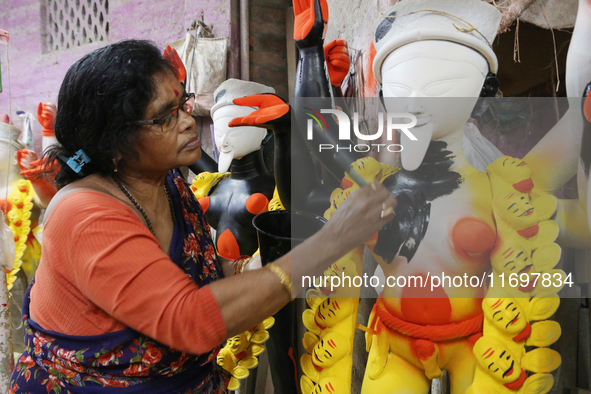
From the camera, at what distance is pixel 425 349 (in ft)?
3.57

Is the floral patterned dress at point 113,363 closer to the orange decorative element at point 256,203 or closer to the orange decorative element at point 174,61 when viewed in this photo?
the orange decorative element at point 174,61

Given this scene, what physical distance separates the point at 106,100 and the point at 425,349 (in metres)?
0.96

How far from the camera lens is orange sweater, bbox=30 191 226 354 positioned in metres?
0.80

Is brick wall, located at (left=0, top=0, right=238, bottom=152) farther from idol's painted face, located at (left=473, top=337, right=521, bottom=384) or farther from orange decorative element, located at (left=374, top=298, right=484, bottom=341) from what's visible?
idol's painted face, located at (left=473, top=337, right=521, bottom=384)

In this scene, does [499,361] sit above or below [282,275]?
below

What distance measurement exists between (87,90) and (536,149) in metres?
1.07

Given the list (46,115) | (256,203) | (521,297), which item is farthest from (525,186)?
(46,115)

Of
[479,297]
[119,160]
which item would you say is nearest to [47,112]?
[119,160]

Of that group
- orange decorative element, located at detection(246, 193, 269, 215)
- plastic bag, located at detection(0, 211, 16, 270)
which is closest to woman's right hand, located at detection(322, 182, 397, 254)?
orange decorative element, located at detection(246, 193, 269, 215)

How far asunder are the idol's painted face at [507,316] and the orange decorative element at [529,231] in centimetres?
15

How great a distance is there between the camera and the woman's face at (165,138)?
0.98 metres

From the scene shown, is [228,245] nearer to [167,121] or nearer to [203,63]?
[167,121]

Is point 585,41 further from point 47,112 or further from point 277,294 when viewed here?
point 47,112

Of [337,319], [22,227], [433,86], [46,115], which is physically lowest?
[22,227]
